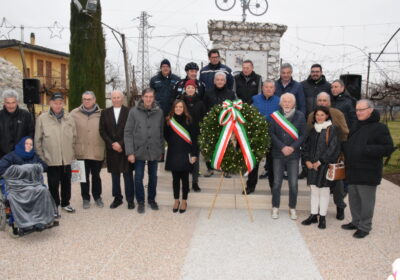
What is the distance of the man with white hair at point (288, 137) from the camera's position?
485 centimetres

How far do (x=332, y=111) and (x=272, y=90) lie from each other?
920 mm

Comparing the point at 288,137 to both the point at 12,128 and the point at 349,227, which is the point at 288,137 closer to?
the point at 349,227

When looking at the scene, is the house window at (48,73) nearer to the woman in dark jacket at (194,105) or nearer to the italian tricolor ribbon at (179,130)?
the woman in dark jacket at (194,105)

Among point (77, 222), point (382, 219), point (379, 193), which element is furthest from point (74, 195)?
point (379, 193)

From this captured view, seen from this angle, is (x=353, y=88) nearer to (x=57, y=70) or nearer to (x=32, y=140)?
(x=32, y=140)

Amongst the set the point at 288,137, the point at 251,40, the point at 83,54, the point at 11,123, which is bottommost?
the point at 288,137

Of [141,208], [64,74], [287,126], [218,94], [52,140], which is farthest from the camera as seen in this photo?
[64,74]

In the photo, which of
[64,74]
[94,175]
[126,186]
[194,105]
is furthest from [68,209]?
[64,74]

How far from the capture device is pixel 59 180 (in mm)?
5324

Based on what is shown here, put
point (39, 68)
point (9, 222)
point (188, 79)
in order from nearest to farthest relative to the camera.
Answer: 1. point (9, 222)
2. point (188, 79)
3. point (39, 68)

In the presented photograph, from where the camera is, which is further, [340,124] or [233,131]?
[340,124]

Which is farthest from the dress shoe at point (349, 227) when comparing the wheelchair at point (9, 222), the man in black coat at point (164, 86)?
the wheelchair at point (9, 222)

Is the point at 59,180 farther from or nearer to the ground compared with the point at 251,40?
nearer to the ground

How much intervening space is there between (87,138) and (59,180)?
748 mm
